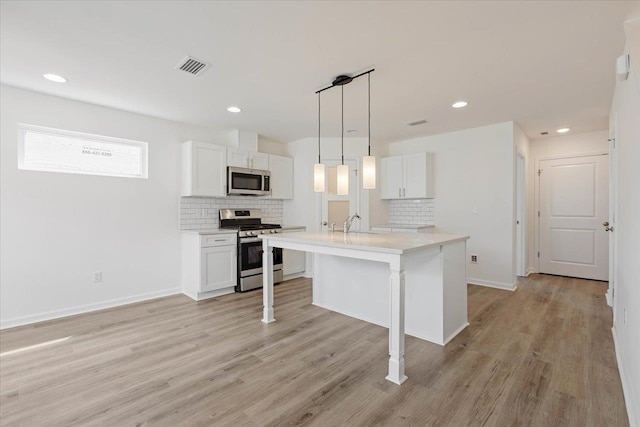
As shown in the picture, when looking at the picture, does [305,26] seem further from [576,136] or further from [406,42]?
[576,136]

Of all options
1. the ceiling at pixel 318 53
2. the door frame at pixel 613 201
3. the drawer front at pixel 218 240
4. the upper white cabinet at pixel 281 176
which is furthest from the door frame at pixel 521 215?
the drawer front at pixel 218 240

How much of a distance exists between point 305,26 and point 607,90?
3299 mm

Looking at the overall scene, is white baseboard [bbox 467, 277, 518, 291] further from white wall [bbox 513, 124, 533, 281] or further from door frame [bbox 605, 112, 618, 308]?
door frame [bbox 605, 112, 618, 308]

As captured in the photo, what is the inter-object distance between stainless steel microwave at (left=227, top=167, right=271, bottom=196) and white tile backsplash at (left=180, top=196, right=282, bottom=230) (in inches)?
11.4

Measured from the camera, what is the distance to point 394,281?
2047 millimetres

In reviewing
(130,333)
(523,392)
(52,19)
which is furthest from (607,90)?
(130,333)

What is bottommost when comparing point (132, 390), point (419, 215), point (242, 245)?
point (132, 390)

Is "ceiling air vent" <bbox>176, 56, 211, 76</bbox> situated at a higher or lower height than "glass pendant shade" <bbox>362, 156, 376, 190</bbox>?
higher

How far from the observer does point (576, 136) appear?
16.1ft

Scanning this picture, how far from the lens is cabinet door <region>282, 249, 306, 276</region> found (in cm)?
486

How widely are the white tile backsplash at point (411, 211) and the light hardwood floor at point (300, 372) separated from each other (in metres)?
2.10

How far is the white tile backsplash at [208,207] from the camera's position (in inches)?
169

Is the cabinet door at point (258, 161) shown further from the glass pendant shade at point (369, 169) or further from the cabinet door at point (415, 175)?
the glass pendant shade at point (369, 169)

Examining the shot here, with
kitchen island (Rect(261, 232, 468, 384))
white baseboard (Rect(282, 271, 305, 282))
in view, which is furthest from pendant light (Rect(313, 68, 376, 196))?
white baseboard (Rect(282, 271, 305, 282))
